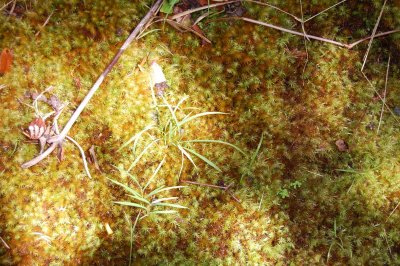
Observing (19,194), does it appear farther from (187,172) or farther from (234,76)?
(234,76)

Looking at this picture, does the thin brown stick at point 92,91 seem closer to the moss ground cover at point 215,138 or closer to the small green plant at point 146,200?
the moss ground cover at point 215,138

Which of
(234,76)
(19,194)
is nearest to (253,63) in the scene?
(234,76)

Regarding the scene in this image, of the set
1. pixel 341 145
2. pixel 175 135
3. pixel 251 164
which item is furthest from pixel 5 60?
pixel 341 145

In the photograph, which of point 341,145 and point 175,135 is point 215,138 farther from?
point 341,145

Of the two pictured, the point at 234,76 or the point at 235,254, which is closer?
the point at 235,254

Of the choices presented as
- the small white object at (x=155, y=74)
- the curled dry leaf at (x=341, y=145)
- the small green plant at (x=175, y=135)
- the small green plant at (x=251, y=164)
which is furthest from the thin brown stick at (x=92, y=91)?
the curled dry leaf at (x=341, y=145)
